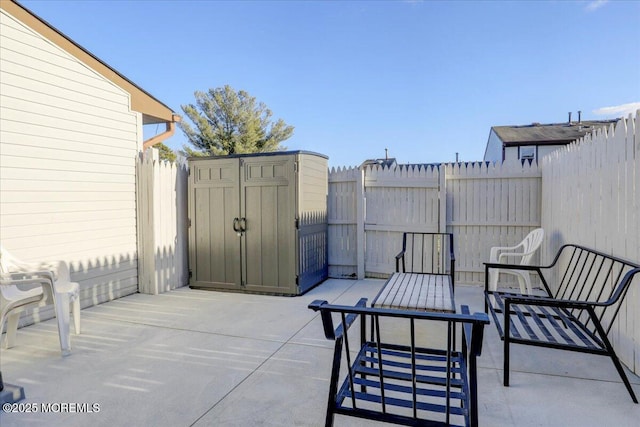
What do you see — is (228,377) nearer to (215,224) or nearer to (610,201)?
(215,224)

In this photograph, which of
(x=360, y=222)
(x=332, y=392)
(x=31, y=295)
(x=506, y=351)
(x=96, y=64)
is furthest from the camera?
(x=360, y=222)

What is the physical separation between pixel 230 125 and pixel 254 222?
1684 centimetres

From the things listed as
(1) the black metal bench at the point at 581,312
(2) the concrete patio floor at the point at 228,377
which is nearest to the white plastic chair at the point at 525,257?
(1) the black metal bench at the point at 581,312

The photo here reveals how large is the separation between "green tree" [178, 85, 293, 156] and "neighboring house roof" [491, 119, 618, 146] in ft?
37.8

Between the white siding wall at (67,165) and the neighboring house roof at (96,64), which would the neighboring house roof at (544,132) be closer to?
the neighboring house roof at (96,64)

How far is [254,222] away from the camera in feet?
16.5

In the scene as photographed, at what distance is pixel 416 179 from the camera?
5688 millimetres

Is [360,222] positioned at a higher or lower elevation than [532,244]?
higher

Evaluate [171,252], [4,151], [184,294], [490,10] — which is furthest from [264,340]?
[490,10]

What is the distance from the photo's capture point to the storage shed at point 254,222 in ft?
16.0

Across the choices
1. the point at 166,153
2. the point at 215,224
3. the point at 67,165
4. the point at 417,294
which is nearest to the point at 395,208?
the point at 215,224

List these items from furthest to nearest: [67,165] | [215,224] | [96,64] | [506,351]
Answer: [215,224]
[96,64]
[67,165]
[506,351]

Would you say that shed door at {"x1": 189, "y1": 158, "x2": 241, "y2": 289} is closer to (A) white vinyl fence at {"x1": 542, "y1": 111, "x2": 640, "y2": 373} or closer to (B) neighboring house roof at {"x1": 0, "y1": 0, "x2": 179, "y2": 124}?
(B) neighboring house roof at {"x1": 0, "y1": 0, "x2": 179, "y2": 124}

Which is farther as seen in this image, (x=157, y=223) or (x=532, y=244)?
(x=157, y=223)
